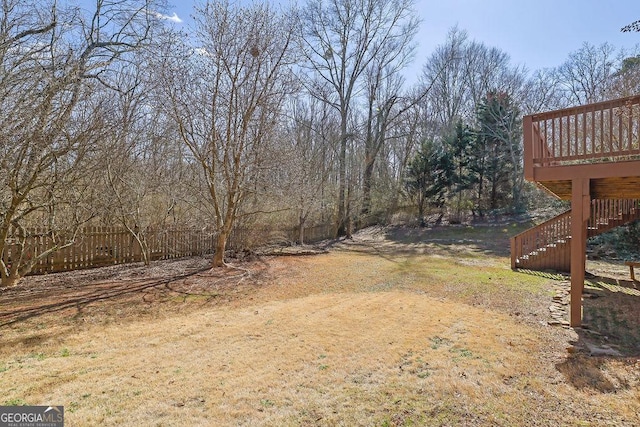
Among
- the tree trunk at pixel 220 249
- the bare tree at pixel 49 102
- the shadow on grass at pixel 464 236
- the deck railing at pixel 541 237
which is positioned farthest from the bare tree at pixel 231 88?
the shadow on grass at pixel 464 236

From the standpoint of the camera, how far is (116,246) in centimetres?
902

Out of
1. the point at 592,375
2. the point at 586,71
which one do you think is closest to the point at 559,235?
the point at 592,375

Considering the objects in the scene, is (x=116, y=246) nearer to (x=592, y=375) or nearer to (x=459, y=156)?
(x=592, y=375)

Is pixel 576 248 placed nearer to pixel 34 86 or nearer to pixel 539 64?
pixel 34 86

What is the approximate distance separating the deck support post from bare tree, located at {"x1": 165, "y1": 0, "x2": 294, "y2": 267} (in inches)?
257

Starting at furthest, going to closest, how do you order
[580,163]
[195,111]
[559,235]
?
[559,235] < [195,111] < [580,163]

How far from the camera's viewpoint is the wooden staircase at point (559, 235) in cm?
848

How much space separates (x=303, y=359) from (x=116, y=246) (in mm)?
7675

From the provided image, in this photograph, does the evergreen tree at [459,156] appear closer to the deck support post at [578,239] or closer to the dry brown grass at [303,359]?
the dry brown grass at [303,359]

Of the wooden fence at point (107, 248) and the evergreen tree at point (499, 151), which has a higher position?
the evergreen tree at point (499, 151)

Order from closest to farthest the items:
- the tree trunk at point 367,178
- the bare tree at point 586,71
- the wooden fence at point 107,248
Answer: the wooden fence at point 107,248 → the bare tree at point 586,71 → the tree trunk at point 367,178

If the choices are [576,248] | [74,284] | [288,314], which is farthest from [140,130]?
[576,248]

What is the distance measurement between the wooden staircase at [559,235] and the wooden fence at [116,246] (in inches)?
335

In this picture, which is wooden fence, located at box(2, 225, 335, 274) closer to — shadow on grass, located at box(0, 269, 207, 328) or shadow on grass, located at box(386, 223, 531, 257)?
shadow on grass, located at box(0, 269, 207, 328)
